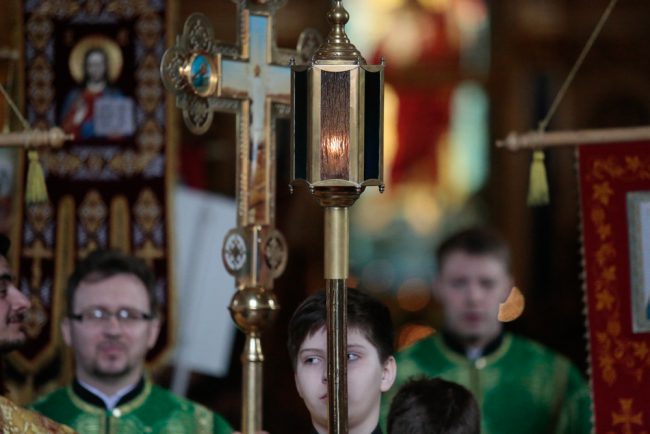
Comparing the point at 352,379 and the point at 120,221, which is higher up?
the point at 120,221

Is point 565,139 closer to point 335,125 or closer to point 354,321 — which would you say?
point 354,321

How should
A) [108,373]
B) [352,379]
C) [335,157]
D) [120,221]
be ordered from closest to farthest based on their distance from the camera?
1. [335,157]
2. [352,379]
3. [108,373]
4. [120,221]

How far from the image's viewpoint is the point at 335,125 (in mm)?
3223

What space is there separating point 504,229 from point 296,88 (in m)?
6.27

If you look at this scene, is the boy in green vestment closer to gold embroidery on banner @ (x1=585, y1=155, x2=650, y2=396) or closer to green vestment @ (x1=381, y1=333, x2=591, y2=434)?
green vestment @ (x1=381, y1=333, x2=591, y2=434)

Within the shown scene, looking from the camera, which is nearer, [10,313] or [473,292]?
[10,313]

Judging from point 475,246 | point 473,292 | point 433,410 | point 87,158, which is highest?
point 87,158

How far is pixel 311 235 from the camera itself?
31.5ft

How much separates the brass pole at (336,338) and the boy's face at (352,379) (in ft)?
0.94

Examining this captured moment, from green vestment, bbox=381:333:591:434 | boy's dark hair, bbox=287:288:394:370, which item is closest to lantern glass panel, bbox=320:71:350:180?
boy's dark hair, bbox=287:288:394:370

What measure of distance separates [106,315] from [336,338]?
1219mm

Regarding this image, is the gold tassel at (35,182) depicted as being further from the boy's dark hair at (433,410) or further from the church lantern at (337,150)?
the boy's dark hair at (433,410)

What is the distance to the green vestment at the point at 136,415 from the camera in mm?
4297

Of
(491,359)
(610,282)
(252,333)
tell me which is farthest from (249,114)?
(491,359)
